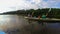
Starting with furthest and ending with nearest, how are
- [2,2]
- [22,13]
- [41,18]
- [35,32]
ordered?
[2,2], [22,13], [41,18], [35,32]

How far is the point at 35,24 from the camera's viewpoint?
1.89 metres

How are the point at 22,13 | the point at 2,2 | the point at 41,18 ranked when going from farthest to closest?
the point at 2,2 < the point at 22,13 < the point at 41,18

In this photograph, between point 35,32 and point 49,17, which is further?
point 49,17

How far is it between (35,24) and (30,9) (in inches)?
10.9

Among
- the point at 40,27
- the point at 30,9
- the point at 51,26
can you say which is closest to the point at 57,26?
the point at 51,26

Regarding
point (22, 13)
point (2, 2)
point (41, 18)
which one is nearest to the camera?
point (41, 18)

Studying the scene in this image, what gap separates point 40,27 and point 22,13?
0.40m

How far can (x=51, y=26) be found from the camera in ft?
5.91

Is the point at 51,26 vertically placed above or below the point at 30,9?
below

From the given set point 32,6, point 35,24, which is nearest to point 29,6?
point 32,6

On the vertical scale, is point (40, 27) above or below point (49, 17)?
below

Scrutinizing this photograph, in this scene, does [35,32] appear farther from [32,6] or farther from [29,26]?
[32,6]

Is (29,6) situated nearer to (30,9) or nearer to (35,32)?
(30,9)

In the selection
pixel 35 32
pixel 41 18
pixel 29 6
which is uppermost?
pixel 29 6
